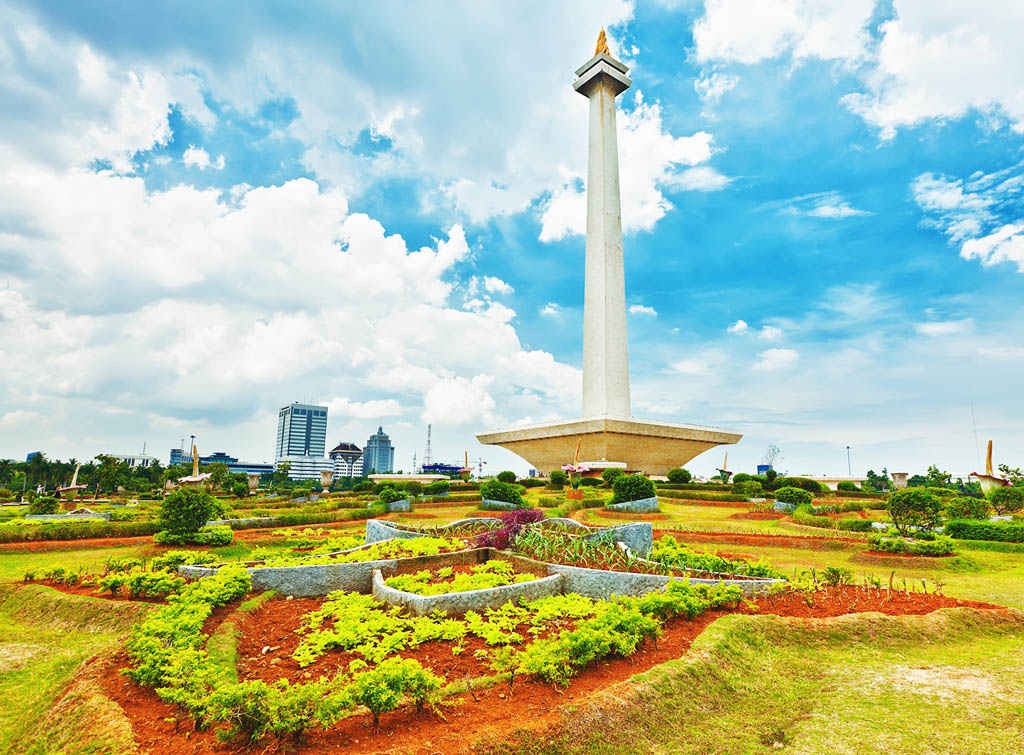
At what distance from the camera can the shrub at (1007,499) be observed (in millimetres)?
23900

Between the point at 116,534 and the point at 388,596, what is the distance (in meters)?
13.4

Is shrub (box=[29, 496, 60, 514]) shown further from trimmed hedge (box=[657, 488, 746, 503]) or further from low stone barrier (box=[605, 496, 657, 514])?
trimmed hedge (box=[657, 488, 746, 503])

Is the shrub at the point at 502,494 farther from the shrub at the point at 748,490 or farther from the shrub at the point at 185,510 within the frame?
the shrub at the point at 748,490

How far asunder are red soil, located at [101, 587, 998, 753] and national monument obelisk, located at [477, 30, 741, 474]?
38.6 metres

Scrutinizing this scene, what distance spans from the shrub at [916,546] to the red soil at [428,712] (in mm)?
6863

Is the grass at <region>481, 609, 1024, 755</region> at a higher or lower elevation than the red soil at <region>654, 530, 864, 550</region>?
lower

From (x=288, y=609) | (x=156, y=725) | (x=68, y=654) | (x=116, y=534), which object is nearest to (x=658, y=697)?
(x=156, y=725)

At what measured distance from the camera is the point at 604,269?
49969 millimetres

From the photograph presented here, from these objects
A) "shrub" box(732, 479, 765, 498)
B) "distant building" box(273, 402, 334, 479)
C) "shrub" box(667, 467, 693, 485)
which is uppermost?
"distant building" box(273, 402, 334, 479)

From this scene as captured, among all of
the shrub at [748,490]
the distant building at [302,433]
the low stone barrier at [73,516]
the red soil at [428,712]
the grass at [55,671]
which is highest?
the distant building at [302,433]

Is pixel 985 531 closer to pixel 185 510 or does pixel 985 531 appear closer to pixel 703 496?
pixel 703 496

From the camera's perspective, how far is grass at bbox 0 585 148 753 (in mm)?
4902

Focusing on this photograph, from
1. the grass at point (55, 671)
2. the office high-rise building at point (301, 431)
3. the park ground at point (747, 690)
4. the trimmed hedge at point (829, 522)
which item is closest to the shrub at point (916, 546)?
the trimmed hedge at point (829, 522)

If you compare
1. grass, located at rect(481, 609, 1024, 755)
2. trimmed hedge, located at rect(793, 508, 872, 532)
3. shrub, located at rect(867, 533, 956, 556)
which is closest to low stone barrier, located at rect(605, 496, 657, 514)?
trimmed hedge, located at rect(793, 508, 872, 532)
